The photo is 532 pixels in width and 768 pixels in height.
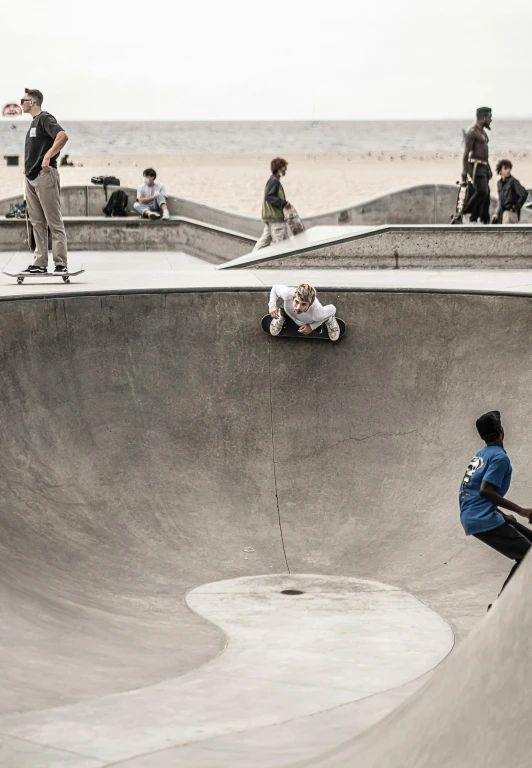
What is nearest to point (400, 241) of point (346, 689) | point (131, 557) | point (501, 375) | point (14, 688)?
point (501, 375)

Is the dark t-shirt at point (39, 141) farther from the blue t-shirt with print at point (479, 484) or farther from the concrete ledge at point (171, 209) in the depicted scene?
the concrete ledge at point (171, 209)

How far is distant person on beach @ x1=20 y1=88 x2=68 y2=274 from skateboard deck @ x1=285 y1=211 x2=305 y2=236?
5662mm

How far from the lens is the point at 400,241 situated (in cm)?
1288

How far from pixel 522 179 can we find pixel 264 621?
39.6 m

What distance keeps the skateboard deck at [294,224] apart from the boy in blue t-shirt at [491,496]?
31.7 ft

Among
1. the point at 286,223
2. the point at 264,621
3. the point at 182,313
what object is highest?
the point at 286,223

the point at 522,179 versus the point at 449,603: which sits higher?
the point at 522,179

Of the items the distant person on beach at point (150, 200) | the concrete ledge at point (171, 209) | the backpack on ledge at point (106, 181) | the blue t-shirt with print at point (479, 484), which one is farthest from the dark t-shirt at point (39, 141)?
Answer: the backpack on ledge at point (106, 181)

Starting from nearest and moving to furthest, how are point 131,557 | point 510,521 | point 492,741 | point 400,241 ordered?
point 492,741 < point 510,521 < point 131,557 < point 400,241

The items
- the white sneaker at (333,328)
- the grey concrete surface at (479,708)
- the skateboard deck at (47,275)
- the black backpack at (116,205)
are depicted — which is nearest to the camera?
the grey concrete surface at (479,708)

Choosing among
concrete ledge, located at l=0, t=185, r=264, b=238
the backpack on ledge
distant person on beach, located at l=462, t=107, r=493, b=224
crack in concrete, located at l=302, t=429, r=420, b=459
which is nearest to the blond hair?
crack in concrete, located at l=302, t=429, r=420, b=459

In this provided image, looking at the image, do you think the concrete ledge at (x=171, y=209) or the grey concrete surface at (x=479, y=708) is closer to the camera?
the grey concrete surface at (x=479, y=708)

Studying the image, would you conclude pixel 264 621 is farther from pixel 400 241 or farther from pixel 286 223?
pixel 286 223

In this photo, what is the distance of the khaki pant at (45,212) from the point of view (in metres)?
9.48
